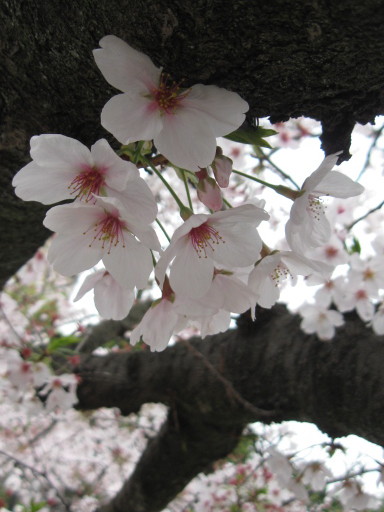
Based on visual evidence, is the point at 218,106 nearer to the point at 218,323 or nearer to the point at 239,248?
the point at 239,248

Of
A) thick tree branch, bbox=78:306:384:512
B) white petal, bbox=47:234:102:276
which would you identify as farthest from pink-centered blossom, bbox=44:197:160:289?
thick tree branch, bbox=78:306:384:512

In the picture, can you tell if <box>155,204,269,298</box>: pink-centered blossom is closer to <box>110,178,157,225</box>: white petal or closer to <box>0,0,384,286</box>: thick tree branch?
<box>110,178,157,225</box>: white petal

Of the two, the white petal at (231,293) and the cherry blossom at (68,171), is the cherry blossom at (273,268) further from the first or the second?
the cherry blossom at (68,171)

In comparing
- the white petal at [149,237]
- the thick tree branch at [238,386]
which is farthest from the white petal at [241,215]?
the thick tree branch at [238,386]

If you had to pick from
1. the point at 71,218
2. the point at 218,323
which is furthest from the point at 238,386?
the point at 71,218

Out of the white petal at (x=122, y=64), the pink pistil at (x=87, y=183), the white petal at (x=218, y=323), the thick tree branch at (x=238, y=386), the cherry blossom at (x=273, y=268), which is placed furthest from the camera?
the thick tree branch at (x=238, y=386)

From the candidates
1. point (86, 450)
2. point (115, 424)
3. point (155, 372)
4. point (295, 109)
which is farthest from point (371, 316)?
point (86, 450)
